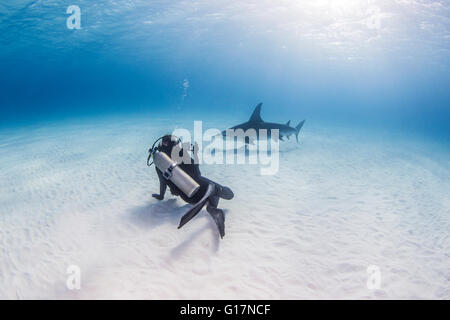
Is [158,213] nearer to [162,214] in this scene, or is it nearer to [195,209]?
[162,214]

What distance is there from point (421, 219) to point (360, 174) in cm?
358

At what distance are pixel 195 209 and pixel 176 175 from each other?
0.76 metres

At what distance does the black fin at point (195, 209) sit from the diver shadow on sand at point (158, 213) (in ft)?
4.64

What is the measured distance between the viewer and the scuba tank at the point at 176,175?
4.38m

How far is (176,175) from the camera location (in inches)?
176

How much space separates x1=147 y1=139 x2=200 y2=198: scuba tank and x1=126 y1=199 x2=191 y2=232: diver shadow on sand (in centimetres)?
139

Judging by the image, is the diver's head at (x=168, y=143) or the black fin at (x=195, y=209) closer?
the black fin at (x=195, y=209)

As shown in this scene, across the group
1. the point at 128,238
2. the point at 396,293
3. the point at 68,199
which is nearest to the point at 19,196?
the point at 68,199

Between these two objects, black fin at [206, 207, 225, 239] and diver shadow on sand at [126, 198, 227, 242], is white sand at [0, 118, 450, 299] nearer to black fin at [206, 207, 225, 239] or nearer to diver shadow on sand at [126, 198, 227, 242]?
diver shadow on sand at [126, 198, 227, 242]

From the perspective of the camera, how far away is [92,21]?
82.5ft

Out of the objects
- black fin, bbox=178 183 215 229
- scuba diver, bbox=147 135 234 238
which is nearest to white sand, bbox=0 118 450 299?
scuba diver, bbox=147 135 234 238

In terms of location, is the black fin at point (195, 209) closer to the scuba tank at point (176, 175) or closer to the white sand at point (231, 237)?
the scuba tank at point (176, 175)

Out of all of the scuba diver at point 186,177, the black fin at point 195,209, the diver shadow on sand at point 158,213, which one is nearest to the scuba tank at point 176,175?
the scuba diver at point 186,177

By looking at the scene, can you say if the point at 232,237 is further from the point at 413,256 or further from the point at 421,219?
the point at 421,219
